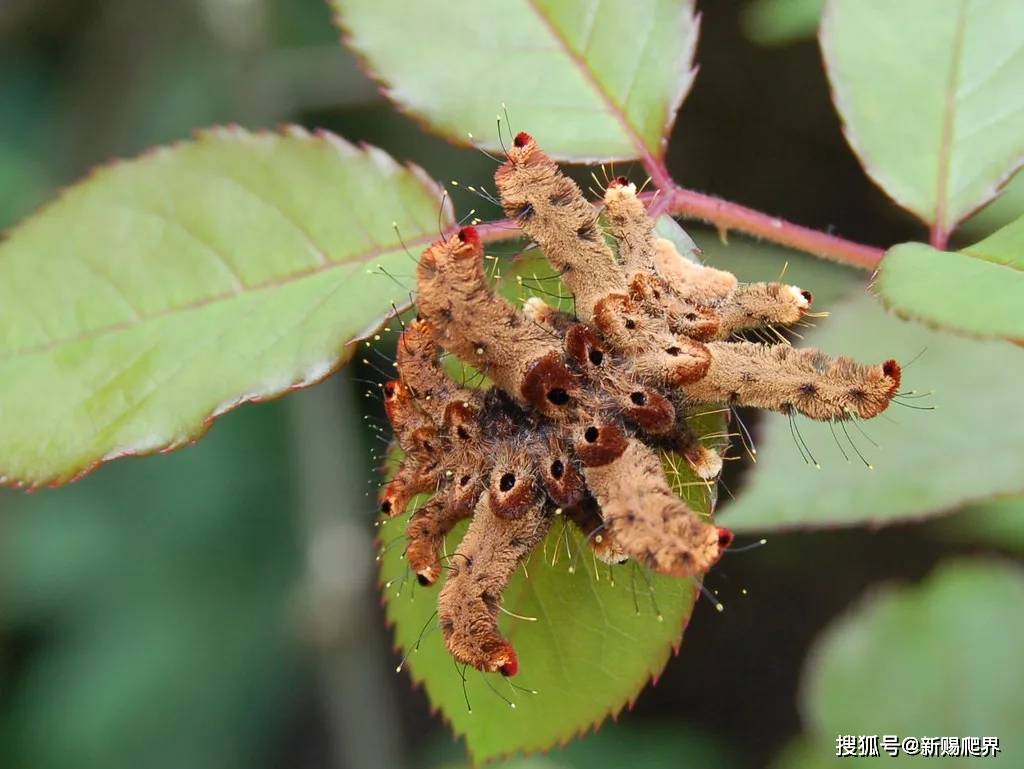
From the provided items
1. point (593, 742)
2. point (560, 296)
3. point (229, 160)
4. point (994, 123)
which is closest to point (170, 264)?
point (229, 160)

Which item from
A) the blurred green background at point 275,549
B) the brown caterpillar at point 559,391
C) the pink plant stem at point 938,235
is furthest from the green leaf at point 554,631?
the blurred green background at point 275,549

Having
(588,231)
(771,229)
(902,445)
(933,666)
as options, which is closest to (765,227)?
(771,229)

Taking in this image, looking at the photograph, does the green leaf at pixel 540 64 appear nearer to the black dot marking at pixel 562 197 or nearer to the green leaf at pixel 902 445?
the black dot marking at pixel 562 197

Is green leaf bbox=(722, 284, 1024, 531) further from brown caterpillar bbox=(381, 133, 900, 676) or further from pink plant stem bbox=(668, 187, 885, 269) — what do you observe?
brown caterpillar bbox=(381, 133, 900, 676)

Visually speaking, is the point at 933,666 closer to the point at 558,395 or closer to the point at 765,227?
the point at 765,227

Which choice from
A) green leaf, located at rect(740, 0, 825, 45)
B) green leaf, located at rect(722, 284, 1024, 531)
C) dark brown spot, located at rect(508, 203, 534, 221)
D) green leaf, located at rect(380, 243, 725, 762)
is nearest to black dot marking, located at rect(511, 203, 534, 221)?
dark brown spot, located at rect(508, 203, 534, 221)

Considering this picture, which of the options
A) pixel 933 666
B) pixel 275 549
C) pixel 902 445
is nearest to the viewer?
pixel 902 445

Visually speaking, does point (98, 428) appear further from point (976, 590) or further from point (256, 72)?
point (256, 72)
